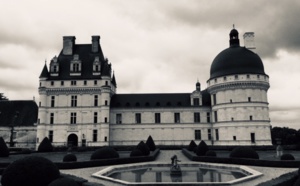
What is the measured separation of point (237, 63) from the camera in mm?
46188

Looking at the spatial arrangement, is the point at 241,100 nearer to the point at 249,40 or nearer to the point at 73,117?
the point at 249,40

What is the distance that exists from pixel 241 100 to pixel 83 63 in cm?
3223

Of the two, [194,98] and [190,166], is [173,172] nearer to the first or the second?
[190,166]

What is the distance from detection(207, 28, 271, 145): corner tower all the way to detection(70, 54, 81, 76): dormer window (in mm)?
27204

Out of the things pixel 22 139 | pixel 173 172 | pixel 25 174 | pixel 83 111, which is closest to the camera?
pixel 25 174

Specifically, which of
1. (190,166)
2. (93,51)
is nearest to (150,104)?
(93,51)

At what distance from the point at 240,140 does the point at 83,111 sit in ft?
98.8

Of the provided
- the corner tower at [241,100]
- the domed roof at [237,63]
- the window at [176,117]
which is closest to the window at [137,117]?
the window at [176,117]

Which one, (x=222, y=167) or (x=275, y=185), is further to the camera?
(x=222, y=167)

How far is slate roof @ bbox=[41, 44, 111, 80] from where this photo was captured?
1943 inches

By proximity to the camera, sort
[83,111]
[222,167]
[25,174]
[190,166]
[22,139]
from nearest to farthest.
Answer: [25,174] → [222,167] → [190,166] → [83,111] → [22,139]

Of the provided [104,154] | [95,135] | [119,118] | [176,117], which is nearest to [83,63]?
[119,118]

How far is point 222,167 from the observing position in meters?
22.1

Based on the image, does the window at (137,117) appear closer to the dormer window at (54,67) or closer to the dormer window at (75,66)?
the dormer window at (75,66)
